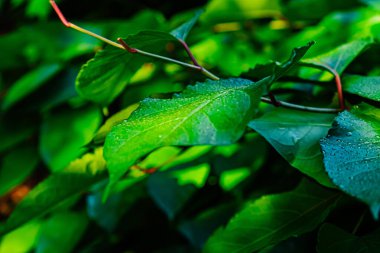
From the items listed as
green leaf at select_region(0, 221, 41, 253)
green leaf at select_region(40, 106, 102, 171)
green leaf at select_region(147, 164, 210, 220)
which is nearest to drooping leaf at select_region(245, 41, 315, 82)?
green leaf at select_region(147, 164, 210, 220)

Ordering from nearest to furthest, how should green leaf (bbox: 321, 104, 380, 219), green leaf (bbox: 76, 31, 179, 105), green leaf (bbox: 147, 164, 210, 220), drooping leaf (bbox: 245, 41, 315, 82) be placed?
green leaf (bbox: 321, 104, 380, 219), drooping leaf (bbox: 245, 41, 315, 82), green leaf (bbox: 76, 31, 179, 105), green leaf (bbox: 147, 164, 210, 220)

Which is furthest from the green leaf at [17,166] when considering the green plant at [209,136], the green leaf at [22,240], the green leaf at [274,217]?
the green leaf at [274,217]

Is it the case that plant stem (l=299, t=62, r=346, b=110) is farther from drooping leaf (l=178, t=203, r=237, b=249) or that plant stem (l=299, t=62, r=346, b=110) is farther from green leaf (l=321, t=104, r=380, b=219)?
drooping leaf (l=178, t=203, r=237, b=249)

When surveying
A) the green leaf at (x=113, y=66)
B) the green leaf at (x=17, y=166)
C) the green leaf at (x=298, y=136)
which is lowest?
the green leaf at (x=17, y=166)

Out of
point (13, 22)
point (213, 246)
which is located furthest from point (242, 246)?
point (13, 22)

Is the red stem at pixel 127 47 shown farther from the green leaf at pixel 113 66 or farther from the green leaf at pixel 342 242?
the green leaf at pixel 342 242

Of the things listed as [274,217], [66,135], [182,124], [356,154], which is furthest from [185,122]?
[66,135]

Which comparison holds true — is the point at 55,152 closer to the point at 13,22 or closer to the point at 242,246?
the point at 242,246
